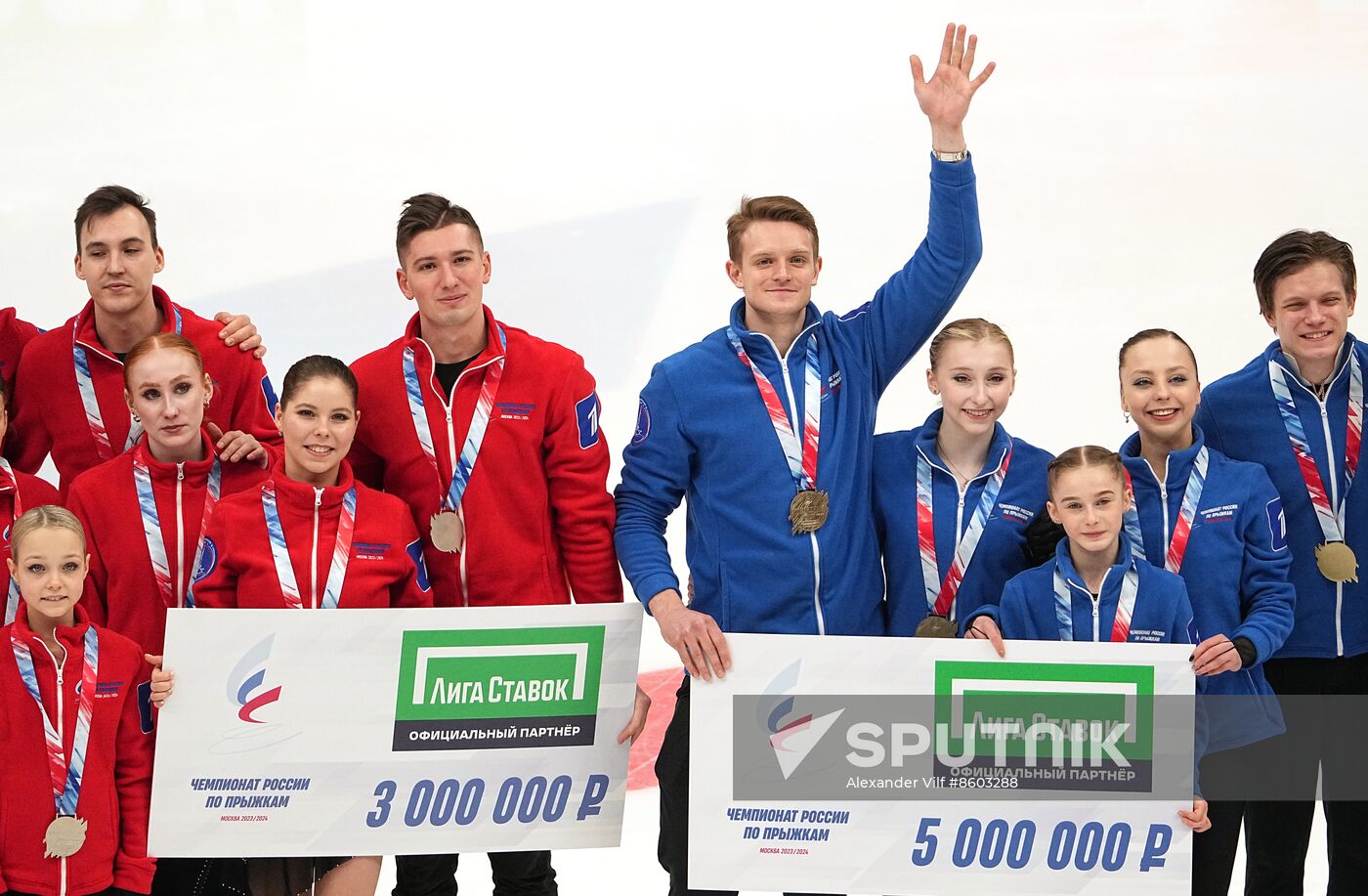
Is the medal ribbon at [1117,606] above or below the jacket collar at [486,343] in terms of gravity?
below

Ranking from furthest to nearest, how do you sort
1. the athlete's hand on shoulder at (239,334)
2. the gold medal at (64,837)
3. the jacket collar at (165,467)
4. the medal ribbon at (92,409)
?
1. the athlete's hand on shoulder at (239,334)
2. the medal ribbon at (92,409)
3. the jacket collar at (165,467)
4. the gold medal at (64,837)

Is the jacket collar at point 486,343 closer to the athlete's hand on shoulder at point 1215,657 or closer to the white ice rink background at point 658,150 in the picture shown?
the athlete's hand on shoulder at point 1215,657

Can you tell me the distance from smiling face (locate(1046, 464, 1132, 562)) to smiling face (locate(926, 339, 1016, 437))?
0.78 feet

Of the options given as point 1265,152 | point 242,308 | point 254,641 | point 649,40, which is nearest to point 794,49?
point 649,40

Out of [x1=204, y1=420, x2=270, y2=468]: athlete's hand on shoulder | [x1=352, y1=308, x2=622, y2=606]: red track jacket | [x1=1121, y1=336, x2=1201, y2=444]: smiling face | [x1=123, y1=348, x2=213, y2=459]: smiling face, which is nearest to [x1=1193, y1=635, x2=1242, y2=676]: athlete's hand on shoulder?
[x1=1121, y1=336, x2=1201, y2=444]: smiling face

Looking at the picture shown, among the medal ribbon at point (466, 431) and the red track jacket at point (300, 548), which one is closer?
the red track jacket at point (300, 548)

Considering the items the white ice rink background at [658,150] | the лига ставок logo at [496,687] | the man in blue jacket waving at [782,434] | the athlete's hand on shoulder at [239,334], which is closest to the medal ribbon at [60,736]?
the лига ставок logo at [496,687]

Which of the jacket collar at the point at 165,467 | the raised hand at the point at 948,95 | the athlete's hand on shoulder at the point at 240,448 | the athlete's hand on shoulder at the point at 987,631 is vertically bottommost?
the athlete's hand on shoulder at the point at 987,631

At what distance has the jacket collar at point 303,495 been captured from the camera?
11.0ft

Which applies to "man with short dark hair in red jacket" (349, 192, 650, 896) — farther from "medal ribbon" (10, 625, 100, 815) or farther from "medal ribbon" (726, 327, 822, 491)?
"medal ribbon" (10, 625, 100, 815)

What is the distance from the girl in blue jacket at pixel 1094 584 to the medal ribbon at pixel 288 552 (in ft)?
4.92

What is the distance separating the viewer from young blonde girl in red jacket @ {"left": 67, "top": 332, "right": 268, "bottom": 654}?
11.3 feet

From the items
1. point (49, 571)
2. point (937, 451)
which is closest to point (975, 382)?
point (937, 451)

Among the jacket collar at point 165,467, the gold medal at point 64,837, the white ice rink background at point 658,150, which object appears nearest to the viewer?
the gold medal at point 64,837
